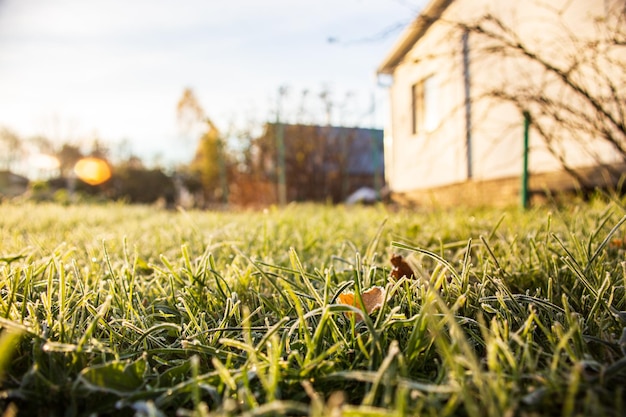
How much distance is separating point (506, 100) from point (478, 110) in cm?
285

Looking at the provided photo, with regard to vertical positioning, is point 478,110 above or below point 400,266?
above

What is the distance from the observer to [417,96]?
8797 mm

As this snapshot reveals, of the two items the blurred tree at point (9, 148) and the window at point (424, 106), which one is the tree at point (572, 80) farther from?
the blurred tree at point (9, 148)

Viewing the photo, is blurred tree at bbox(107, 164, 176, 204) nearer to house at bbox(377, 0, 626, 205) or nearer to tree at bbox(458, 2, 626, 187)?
house at bbox(377, 0, 626, 205)

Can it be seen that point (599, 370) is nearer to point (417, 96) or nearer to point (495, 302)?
point (495, 302)

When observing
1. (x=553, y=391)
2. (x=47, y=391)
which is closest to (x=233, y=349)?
(x=47, y=391)

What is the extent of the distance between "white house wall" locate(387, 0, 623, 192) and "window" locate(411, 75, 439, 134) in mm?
130

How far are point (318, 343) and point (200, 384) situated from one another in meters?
0.22

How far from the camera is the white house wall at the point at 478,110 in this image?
4113mm

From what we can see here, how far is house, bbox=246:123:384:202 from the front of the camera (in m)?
14.2

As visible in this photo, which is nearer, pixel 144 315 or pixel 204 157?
pixel 144 315

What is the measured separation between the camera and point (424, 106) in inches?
336

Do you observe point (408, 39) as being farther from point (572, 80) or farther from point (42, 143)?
point (42, 143)

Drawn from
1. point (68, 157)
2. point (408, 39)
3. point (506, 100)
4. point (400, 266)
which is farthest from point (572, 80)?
point (68, 157)
